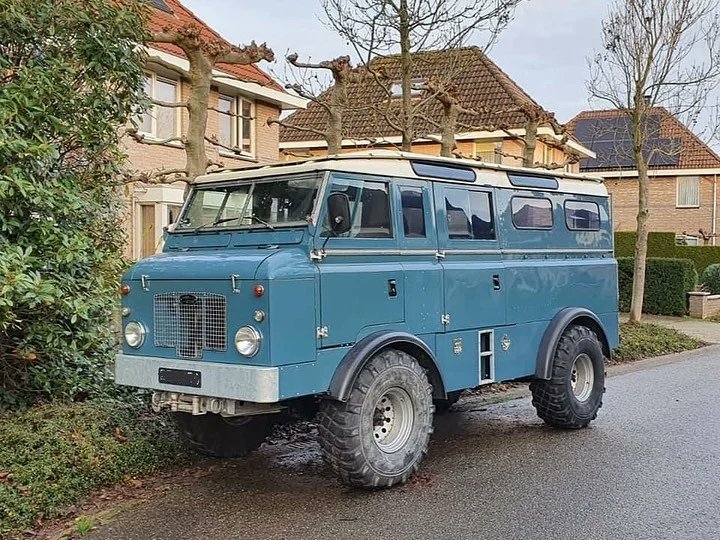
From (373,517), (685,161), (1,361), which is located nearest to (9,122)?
(1,361)

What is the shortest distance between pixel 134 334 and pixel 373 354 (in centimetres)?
180

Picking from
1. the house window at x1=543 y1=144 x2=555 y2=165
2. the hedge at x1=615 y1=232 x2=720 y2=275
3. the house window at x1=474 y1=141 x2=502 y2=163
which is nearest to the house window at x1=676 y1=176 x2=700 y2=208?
the hedge at x1=615 y1=232 x2=720 y2=275

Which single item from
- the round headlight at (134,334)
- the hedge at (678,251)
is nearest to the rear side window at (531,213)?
the round headlight at (134,334)

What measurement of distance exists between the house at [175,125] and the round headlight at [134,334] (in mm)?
8231

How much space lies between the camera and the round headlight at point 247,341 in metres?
5.23

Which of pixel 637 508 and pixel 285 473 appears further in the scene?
pixel 285 473

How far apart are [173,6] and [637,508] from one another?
1685cm

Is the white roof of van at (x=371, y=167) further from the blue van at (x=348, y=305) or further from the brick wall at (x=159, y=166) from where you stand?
the brick wall at (x=159, y=166)

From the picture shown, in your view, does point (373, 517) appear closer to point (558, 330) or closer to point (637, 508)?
point (637, 508)

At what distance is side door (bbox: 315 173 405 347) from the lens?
18.5 ft

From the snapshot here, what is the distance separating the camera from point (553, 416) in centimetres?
778

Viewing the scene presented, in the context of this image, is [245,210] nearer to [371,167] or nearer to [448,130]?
[371,167]

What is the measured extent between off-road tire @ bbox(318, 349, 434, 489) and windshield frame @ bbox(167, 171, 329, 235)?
1.18m

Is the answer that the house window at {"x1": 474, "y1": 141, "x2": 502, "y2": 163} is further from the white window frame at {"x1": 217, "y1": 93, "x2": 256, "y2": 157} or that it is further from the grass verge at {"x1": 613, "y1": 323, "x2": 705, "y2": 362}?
the grass verge at {"x1": 613, "y1": 323, "x2": 705, "y2": 362}
